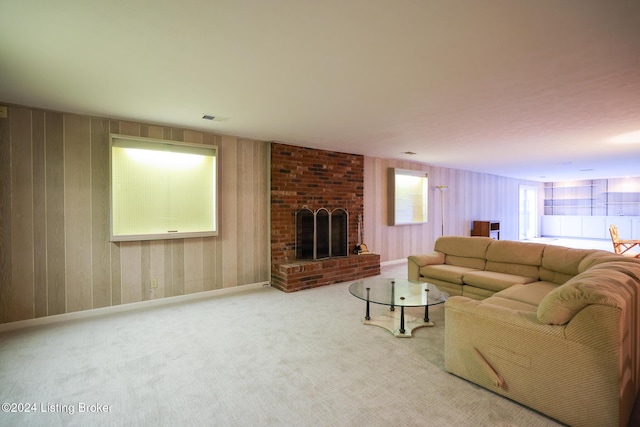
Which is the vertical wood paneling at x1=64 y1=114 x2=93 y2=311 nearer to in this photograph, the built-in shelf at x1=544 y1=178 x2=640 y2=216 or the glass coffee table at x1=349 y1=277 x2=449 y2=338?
the glass coffee table at x1=349 y1=277 x2=449 y2=338

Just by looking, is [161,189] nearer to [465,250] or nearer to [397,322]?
[397,322]

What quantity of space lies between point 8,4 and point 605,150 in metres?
7.80

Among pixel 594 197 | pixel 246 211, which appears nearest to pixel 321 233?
pixel 246 211

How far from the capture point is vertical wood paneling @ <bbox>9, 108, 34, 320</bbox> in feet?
10.4

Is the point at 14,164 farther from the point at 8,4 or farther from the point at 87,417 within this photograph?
the point at 87,417

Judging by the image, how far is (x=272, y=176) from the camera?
16.0ft

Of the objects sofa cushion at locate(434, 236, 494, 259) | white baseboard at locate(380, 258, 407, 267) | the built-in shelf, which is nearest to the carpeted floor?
sofa cushion at locate(434, 236, 494, 259)

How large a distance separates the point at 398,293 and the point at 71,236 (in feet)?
12.4

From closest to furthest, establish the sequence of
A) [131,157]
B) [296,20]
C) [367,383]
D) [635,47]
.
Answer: [296,20]
[635,47]
[367,383]
[131,157]

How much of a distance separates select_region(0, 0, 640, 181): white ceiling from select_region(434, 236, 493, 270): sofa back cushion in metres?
1.58

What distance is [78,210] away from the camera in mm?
3506


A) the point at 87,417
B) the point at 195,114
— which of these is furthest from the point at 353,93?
the point at 87,417

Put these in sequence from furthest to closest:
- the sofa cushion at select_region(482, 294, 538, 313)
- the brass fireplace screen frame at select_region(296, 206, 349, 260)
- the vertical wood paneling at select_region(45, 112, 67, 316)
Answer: the brass fireplace screen frame at select_region(296, 206, 349, 260) → the vertical wood paneling at select_region(45, 112, 67, 316) → the sofa cushion at select_region(482, 294, 538, 313)

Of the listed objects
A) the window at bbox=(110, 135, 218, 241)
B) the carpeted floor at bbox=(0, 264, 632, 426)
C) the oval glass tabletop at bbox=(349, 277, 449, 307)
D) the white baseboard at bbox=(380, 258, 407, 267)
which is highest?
the window at bbox=(110, 135, 218, 241)
